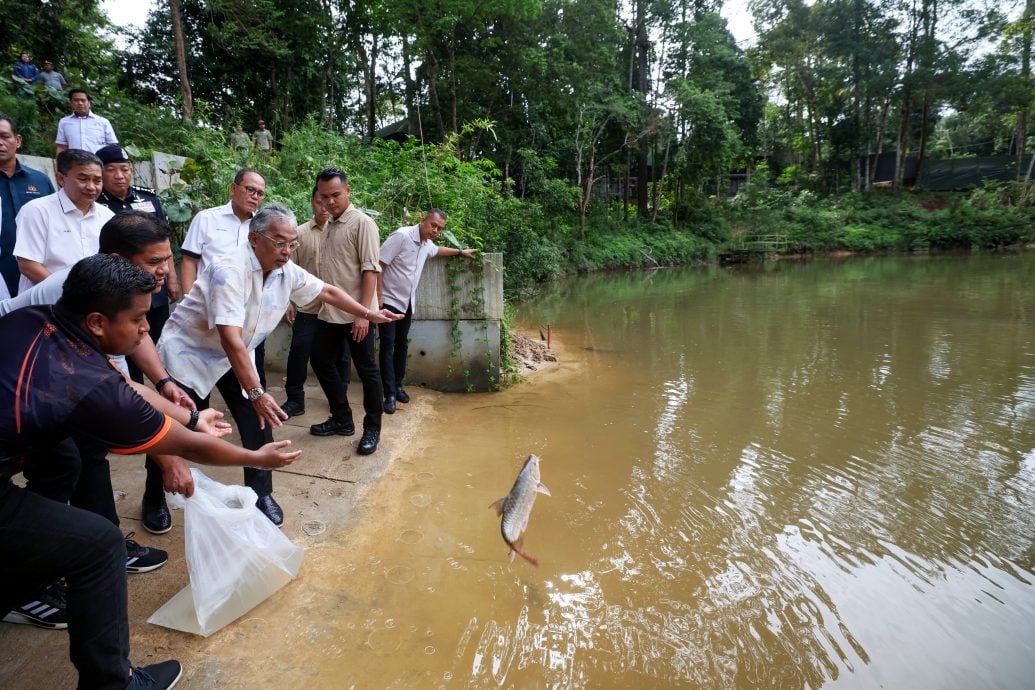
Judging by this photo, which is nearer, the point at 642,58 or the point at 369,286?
the point at 369,286

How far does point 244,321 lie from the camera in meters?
2.89

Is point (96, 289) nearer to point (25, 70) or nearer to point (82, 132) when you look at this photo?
point (82, 132)

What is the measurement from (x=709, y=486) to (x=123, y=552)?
12.0ft

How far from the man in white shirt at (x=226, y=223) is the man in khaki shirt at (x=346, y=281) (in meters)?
0.66

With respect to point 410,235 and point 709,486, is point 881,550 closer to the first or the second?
point 709,486

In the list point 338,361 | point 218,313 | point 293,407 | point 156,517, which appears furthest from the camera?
point 293,407

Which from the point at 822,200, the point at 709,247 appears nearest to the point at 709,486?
the point at 709,247

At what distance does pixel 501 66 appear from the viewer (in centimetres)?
1969

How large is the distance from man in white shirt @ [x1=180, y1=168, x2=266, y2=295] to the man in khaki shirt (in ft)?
2.16

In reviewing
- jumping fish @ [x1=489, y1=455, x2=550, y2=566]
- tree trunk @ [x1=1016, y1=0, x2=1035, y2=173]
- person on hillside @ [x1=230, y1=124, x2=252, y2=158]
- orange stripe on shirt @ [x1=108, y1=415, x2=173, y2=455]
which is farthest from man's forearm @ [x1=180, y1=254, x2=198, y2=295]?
tree trunk @ [x1=1016, y1=0, x2=1035, y2=173]

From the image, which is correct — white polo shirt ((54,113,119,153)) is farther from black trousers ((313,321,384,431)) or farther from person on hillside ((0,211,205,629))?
person on hillside ((0,211,205,629))

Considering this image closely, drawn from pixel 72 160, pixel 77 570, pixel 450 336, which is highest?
pixel 72 160

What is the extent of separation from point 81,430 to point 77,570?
48cm

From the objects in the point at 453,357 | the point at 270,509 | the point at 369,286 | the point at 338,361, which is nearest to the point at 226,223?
the point at 369,286
